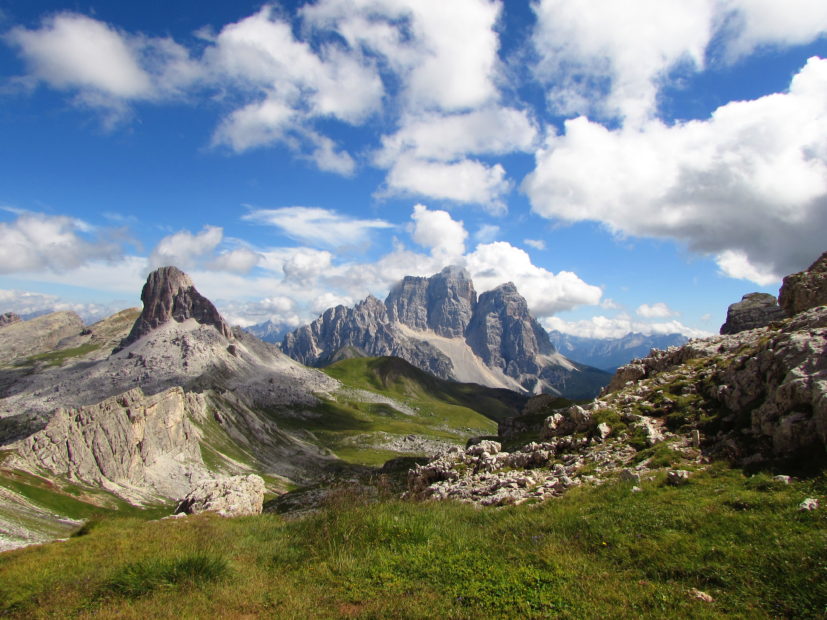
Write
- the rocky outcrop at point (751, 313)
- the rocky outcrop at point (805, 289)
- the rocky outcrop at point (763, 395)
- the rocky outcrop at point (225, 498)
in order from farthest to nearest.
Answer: the rocky outcrop at point (751, 313), the rocky outcrop at point (805, 289), the rocky outcrop at point (225, 498), the rocky outcrop at point (763, 395)

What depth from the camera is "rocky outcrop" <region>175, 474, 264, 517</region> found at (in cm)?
3381

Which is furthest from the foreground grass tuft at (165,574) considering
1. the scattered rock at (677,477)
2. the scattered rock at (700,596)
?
the scattered rock at (677,477)

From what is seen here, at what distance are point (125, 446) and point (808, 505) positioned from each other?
130 meters

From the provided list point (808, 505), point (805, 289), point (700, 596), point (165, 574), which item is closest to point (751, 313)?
point (805, 289)

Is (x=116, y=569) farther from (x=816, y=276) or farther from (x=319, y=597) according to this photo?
(x=816, y=276)

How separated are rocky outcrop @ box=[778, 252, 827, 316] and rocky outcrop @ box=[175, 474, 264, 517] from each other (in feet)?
170

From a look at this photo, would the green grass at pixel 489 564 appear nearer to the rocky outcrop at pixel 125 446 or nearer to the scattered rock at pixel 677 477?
the scattered rock at pixel 677 477

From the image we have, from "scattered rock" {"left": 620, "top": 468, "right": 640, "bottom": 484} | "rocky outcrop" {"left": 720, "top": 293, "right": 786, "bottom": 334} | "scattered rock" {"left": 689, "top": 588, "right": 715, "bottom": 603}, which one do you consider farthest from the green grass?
"rocky outcrop" {"left": 720, "top": 293, "right": 786, "bottom": 334}

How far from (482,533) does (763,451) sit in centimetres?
1213

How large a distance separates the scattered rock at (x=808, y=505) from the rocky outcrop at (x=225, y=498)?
31.9m

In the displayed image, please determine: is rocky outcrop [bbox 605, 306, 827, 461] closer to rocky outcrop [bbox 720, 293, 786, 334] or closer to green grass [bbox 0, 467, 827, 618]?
green grass [bbox 0, 467, 827, 618]

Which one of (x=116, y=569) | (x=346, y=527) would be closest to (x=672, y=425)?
(x=346, y=527)

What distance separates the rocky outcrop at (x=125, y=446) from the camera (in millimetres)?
94125

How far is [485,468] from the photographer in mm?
29016
